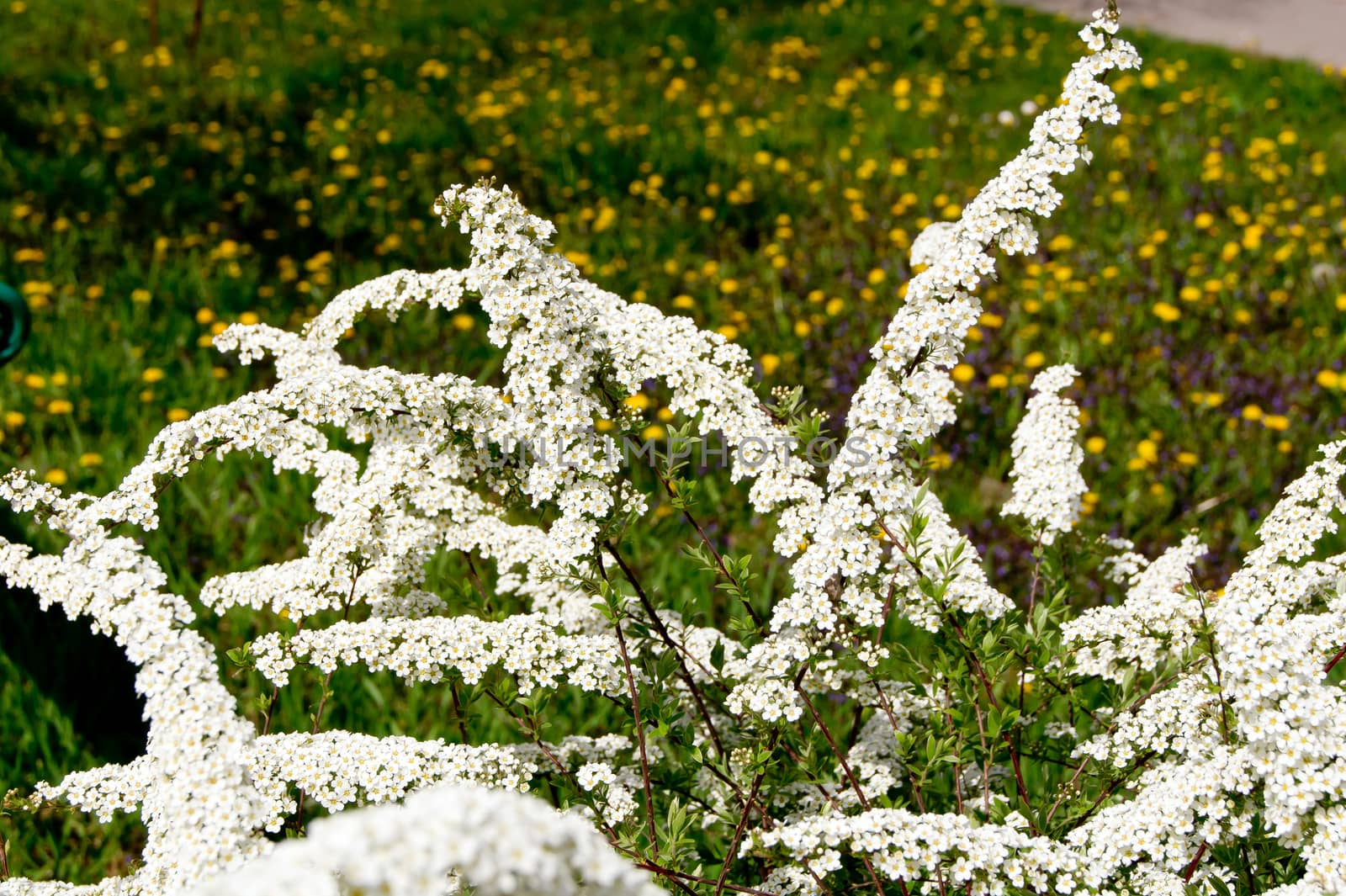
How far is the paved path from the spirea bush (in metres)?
9.53

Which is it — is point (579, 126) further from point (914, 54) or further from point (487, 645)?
point (487, 645)

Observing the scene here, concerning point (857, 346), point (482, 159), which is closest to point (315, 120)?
point (482, 159)

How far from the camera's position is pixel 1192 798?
6.62ft

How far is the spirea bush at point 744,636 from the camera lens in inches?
75.6

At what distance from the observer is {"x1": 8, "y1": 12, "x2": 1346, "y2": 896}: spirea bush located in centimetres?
192

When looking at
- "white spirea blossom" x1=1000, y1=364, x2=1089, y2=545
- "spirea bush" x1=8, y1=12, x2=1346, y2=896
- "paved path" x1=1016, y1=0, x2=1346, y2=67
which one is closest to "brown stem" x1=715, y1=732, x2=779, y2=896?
"spirea bush" x1=8, y1=12, x2=1346, y2=896

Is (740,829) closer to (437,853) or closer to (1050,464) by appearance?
(437,853)

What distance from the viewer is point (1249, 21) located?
448 inches

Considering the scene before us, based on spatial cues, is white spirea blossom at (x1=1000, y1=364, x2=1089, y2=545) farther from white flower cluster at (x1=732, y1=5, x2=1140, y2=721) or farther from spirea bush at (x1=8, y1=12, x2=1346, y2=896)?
white flower cluster at (x1=732, y1=5, x2=1140, y2=721)

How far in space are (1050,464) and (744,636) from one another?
3.02ft

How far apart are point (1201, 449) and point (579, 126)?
16.0 ft

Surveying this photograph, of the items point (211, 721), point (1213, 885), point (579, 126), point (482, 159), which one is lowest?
point (211, 721)

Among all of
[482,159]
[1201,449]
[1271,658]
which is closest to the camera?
[1271,658]

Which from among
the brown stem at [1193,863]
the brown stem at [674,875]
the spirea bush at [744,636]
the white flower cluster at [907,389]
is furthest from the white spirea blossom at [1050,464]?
the brown stem at [674,875]
